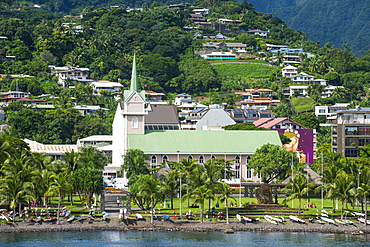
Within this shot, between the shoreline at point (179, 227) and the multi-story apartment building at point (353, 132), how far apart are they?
44.0 metres

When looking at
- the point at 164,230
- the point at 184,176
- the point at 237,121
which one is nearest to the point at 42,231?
the point at 164,230

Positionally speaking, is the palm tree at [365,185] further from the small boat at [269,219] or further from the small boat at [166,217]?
the small boat at [166,217]

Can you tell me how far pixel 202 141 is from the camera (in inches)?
4791

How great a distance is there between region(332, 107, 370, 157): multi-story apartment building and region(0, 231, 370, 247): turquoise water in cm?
4695

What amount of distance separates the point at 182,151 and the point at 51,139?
5019 cm

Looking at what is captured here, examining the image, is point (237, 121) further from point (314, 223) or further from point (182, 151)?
point (314, 223)

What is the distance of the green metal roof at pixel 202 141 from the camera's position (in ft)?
392

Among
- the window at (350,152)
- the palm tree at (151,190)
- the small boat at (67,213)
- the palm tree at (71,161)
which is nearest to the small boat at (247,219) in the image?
the palm tree at (151,190)

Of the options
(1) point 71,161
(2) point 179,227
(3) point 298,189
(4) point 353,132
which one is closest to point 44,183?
(1) point 71,161

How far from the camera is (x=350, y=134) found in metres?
129

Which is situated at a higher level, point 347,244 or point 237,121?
point 237,121

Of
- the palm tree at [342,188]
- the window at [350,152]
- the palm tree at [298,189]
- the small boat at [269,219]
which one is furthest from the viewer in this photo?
the window at [350,152]

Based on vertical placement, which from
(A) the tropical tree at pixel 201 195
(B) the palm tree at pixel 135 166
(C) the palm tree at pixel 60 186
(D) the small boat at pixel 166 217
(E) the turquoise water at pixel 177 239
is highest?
(B) the palm tree at pixel 135 166

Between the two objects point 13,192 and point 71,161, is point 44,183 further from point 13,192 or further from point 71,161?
point 71,161
